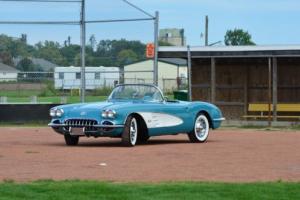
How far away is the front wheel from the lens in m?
18.3

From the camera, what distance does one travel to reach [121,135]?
1645cm

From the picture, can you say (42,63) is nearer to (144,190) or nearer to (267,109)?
(267,109)

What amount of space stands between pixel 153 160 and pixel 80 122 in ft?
11.4

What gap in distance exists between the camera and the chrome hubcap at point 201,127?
18.4 m

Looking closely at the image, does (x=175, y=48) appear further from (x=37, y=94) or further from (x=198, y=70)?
(x=37, y=94)

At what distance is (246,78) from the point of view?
30562 mm

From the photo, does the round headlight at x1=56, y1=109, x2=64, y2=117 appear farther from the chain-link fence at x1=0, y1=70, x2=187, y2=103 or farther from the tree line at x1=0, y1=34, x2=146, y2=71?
the chain-link fence at x1=0, y1=70, x2=187, y2=103

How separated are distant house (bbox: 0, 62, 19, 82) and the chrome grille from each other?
1343 cm

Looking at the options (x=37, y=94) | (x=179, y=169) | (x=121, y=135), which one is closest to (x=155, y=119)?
(x=121, y=135)

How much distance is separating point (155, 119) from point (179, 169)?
5.49m

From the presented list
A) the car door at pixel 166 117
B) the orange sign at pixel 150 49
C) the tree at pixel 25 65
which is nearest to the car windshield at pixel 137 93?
the car door at pixel 166 117

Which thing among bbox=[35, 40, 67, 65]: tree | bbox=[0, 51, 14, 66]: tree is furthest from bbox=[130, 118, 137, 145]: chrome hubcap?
bbox=[0, 51, 14, 66]: tree

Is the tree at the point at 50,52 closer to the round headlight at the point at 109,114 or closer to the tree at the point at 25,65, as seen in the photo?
the tree at the point at 25,65

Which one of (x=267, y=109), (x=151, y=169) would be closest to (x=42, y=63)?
(x=267, y=109)
